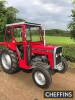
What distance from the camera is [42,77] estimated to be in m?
8.03

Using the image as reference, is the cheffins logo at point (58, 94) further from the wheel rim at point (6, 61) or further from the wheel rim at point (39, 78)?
the wheel rim at point (6, 61)

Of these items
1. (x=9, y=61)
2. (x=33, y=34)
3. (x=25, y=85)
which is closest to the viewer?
(x=25, y=85)

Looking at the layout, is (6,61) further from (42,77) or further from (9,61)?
(42,77)

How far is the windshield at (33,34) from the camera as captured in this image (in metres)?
8.98

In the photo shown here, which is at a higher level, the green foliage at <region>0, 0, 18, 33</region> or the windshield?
the green foliage at <region>0, 0, 18, 33</region>

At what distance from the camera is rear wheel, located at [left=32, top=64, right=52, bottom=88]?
7.80 metres

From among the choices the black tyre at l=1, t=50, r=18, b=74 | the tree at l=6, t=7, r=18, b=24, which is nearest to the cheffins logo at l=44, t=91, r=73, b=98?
the black tyre at l=1, t=50, r=18, b=74

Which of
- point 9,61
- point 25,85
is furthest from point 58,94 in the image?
point 9,61

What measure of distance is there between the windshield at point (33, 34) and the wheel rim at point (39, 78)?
5.64 ft

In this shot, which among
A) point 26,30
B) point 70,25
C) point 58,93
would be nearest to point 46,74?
point 58,93

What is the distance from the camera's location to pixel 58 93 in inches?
299

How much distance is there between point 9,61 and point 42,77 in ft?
6.98

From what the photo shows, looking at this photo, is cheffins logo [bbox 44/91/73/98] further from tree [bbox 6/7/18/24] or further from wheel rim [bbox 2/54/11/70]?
tree [bbox 6/7/18/24]

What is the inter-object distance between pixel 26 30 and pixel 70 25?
11.2 m
